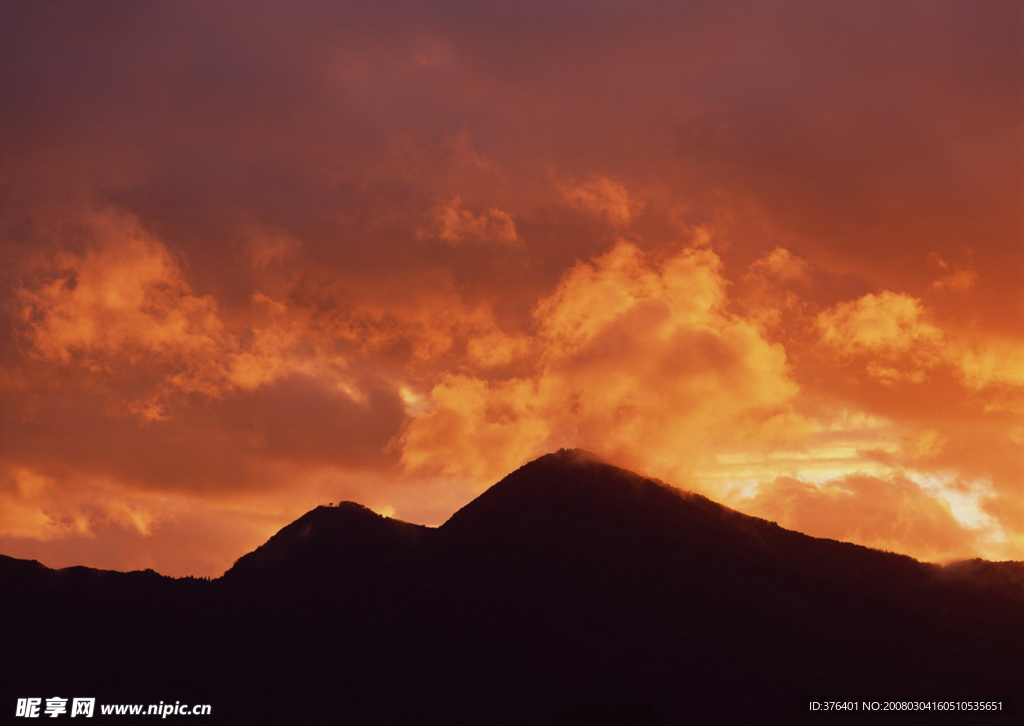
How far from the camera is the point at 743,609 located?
199625 millimetres

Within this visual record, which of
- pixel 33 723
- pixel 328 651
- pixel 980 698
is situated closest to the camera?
pixel 33 723

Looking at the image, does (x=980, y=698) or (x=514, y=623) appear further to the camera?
(x=514, y=623)

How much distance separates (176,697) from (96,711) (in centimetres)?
1353

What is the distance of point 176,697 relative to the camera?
18012cm

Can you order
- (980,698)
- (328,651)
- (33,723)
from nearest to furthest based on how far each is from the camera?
(33,723), (980,698), (328,651)

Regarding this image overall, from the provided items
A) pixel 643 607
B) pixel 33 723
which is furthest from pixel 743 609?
pixel 33 723

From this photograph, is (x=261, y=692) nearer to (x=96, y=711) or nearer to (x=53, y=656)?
(x=96, y=711)

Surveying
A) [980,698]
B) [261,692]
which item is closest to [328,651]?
[261,692]

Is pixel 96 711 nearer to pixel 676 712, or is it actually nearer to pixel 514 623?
pixel 514 623

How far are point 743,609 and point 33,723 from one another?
119 meters

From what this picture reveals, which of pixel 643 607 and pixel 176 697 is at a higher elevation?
pixel 643 607

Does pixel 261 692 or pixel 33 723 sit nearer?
pixel 33 723

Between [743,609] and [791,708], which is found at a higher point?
[743,609]

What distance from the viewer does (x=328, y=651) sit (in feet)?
637
